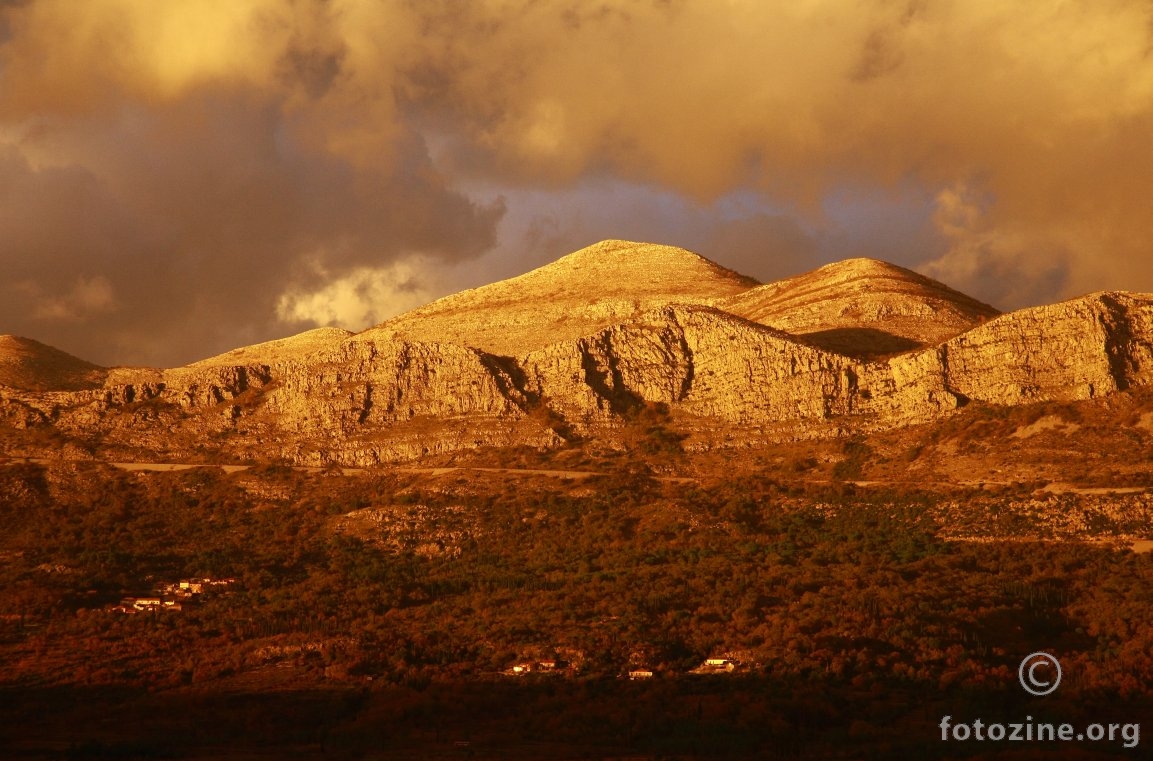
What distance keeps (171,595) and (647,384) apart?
35.7 m

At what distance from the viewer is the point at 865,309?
335 ft

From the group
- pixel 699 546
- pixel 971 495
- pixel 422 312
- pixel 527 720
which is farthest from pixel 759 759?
pixel 422 312

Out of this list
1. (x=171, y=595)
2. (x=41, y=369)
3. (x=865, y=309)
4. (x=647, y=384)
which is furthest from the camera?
(x=41, y=369)

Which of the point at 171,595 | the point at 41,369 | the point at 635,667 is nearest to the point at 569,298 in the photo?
the point at 41,369

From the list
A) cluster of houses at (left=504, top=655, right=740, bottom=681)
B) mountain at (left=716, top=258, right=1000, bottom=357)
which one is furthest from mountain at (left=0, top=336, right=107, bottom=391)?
cluster of houses at (left=504, top=655, right=740, bottom=681)

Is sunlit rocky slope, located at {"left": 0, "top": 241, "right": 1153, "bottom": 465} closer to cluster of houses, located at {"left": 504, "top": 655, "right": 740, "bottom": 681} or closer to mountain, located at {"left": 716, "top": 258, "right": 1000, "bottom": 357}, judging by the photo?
mountain, located at {"left": 716, "top": 258, "right": 1000, "bottom": 357}

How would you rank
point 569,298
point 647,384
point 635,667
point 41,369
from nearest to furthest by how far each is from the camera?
1. point 635,667
2. point 647,384
3. point 41,369
4. point 569,298

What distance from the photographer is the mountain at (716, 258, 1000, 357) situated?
95.6 meters

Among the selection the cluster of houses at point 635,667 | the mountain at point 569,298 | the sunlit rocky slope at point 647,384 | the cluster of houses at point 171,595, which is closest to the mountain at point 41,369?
the sunlit rocky slope at point 647,384

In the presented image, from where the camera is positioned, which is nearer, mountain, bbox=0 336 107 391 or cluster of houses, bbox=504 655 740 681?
cluster of houses, bbox=504 655 740 681

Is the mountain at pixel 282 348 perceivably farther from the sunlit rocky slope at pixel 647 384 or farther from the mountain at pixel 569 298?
the sunlit rocky slope at pixel 647 384

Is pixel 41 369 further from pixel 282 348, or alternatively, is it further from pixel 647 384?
pixel 647 384

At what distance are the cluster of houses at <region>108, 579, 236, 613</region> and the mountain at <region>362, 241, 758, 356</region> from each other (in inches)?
1826

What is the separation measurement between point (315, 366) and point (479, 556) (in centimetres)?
3074
